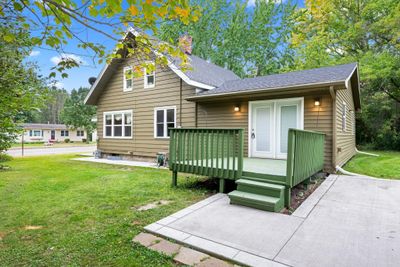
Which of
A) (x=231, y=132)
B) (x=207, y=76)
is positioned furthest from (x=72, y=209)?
(x=207, y=76)

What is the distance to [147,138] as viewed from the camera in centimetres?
1035

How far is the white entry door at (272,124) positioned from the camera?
283 inches

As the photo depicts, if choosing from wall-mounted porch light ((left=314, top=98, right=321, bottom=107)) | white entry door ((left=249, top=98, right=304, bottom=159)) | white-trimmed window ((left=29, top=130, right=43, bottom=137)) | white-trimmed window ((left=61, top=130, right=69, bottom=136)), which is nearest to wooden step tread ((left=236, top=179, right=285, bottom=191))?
white entry door ((left=249, top=98, right=304, bottom=159))

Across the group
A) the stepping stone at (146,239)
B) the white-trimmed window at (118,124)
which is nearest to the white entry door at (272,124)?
the stepping stone at (146,239)

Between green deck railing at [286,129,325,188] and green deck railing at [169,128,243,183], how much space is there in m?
0.92

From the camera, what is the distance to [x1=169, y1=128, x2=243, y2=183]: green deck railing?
4680mm

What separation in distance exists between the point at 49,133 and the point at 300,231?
140 feet

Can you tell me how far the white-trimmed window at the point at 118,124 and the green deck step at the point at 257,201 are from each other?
7.98 m

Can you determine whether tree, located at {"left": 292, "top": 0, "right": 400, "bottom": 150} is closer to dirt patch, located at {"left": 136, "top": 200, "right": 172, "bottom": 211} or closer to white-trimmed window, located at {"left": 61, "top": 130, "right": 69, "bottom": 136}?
dirt patch, located at {"left": 136, "top": 200, "right": 172, "bottom": 211}

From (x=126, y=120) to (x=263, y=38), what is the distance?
15.5 m

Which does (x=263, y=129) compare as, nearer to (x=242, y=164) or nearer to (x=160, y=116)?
(x=242, y=164)

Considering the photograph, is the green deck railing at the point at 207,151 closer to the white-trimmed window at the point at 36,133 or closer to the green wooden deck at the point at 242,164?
the green wooden deck at the point at 242,164

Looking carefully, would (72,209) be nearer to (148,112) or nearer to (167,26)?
(148,112)

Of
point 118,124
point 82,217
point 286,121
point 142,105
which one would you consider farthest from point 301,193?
point 118,124
